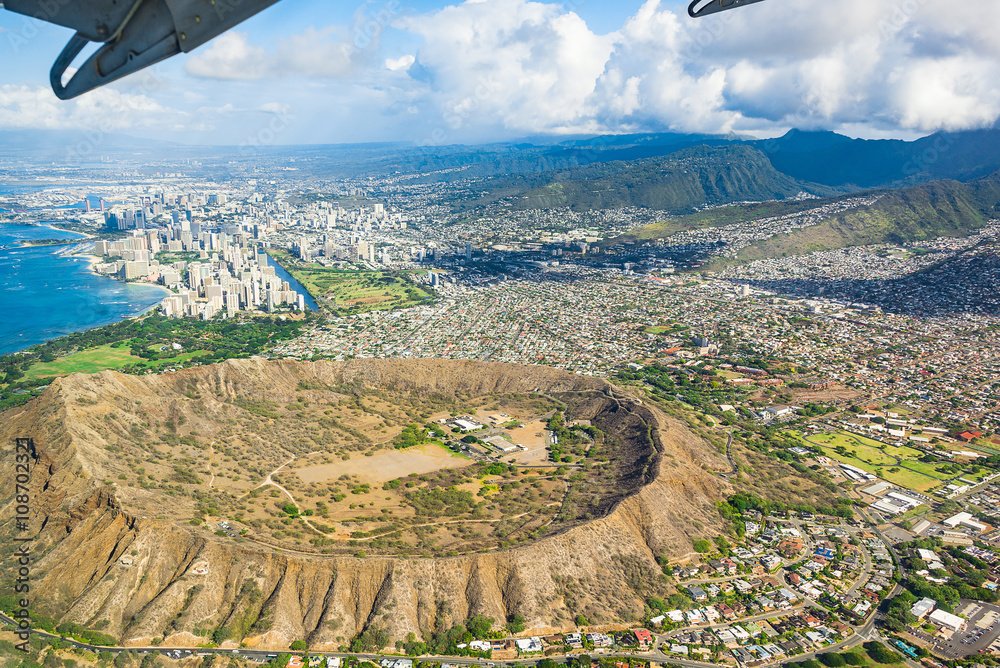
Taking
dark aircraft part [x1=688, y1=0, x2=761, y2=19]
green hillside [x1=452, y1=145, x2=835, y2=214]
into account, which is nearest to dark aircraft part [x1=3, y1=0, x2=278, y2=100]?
dark aircraft part [x1=688, y1=0, x2=761, y2=19]

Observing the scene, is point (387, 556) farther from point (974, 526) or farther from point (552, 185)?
point (552, 185)

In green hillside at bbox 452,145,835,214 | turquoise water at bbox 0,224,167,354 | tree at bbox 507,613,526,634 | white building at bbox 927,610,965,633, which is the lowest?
white building at bbox 927,610,965,633

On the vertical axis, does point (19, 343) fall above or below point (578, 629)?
above

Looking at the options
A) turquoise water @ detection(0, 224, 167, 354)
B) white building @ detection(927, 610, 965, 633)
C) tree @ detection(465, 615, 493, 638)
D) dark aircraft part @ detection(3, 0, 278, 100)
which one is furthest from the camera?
turquoise water @ detection(0, 224, 167, 354)

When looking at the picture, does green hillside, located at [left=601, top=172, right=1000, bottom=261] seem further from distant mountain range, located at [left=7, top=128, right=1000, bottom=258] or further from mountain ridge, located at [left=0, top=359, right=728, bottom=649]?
mountain ridge, located at [left=0, top=359, right=728, bottom=649]

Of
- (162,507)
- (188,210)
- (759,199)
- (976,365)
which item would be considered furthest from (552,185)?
(162,507)

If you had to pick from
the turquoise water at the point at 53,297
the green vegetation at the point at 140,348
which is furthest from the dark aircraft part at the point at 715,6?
the turquoise water at the point at 53,297
